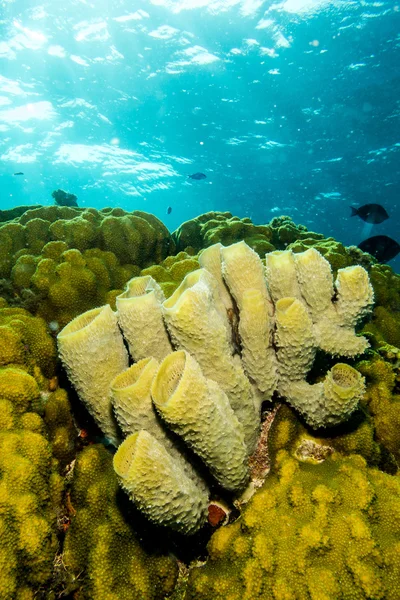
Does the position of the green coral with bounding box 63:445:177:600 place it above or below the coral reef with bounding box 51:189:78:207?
below

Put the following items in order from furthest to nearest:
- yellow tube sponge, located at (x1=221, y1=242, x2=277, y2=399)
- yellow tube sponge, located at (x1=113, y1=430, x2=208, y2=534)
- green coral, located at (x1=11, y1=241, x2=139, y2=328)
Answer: green coral, located at (x1=11, y1=241, x2=139, y2=328), yellow tube sponge, located at (x1=221, y1=242, x2=277, y2=399), yellow tube sponge, located at (x1=113, y1=430, x2=208, y2=534)

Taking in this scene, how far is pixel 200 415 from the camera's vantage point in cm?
156

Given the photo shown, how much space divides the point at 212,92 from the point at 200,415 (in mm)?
27431

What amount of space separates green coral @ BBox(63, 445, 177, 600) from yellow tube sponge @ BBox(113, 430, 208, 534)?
57 cm

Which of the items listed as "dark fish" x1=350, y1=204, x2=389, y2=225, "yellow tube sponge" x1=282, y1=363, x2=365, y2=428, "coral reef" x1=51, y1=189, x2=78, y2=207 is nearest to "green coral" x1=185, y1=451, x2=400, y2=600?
"yellow tube sponge" x1=282, y1=363, x2=365, y2=428

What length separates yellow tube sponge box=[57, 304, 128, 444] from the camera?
193 cm

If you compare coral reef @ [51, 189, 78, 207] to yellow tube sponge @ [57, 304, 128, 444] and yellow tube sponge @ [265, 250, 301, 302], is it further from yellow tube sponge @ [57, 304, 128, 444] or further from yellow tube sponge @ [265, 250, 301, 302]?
yellow tube sponge @ [265, 250, 301, 302]

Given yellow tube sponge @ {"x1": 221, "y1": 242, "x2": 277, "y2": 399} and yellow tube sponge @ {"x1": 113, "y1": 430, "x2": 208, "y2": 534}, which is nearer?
yellow tube sponge @ {"x1": 113, "y1": 430, "x2": 208, "y2": 534}

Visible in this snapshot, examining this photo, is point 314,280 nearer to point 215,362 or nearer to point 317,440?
point 215,362

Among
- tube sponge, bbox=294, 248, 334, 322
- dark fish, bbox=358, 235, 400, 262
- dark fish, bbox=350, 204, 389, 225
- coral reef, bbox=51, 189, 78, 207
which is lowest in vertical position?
tube sponge, bbox=294, 248, 334, 322

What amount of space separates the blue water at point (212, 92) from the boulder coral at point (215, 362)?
819 inches

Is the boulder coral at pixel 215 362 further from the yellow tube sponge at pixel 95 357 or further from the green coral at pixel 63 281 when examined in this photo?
the green coral at pixel 63 281

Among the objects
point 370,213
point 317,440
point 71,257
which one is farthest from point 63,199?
point 317,440

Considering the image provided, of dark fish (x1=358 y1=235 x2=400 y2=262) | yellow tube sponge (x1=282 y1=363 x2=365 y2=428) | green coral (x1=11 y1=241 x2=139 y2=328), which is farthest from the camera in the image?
dark fish (x1=358 y1=235 x2=400 y2=262)
